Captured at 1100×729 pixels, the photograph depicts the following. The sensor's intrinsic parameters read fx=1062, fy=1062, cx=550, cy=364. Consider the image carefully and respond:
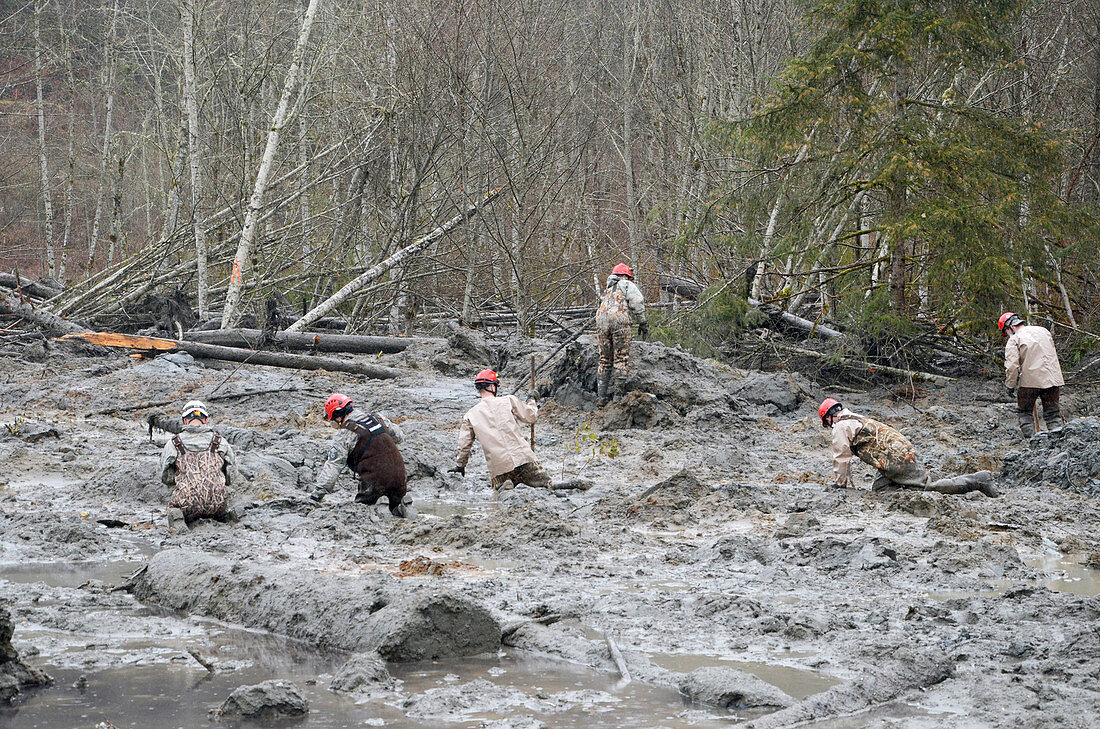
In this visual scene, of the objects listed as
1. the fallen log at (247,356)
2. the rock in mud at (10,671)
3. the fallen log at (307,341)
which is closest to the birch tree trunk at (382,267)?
the fallen log at (307,341)

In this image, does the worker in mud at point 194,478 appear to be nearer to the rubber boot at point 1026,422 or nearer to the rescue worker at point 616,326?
the rescue worker at point 616,326

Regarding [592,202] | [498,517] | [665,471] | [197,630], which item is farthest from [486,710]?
[592,202]

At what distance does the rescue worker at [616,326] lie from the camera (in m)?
14.1

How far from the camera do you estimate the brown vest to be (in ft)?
29.0

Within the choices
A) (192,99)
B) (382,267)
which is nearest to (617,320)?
(382,267)

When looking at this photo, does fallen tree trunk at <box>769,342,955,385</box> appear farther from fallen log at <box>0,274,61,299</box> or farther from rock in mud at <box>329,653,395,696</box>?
fallen log at <box>0,274,61,299</box>

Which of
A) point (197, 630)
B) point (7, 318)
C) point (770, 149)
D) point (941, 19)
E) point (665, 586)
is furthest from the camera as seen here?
point (7, 318)

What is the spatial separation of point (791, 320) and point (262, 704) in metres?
14.4

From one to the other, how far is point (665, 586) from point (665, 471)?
472cm

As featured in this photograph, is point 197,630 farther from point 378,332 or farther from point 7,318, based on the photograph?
point 378,332

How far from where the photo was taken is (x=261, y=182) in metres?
17.5

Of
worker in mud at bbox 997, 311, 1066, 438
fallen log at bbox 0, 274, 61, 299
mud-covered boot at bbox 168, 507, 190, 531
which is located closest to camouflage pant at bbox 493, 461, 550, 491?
mud-covered boot at bbox 168, 507, 190, 531

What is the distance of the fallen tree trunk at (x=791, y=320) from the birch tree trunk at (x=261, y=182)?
8.23 m

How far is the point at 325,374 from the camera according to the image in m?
16.8
